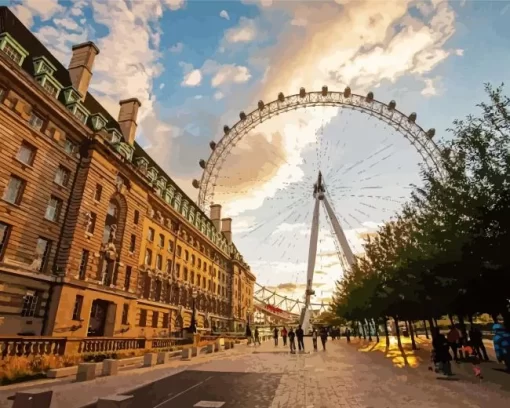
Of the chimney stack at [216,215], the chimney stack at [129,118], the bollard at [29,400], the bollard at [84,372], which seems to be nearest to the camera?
the bollard at [29,400]

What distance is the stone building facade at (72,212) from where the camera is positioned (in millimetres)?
23156

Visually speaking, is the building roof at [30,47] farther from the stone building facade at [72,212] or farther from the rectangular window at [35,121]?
the rectangular window at [35,121]

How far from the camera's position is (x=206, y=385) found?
44.9 ft

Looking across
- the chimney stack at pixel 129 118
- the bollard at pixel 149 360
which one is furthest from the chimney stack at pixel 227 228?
the bollard at pixel 149 360

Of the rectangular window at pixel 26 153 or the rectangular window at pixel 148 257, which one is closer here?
the rectangular window at pixel 26 153

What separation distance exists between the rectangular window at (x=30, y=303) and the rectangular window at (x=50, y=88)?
53.6 feet

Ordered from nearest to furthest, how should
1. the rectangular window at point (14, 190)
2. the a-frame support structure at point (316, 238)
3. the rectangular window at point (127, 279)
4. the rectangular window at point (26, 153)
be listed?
the rectangular window at point (14, 190)
the rectangular window at point (26, 153)
the rectangular window at point (127, 279)
the a-frame support structure at point (316, 238)

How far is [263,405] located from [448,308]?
1993cm

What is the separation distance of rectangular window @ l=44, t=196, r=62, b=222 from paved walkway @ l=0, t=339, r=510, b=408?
16454mm

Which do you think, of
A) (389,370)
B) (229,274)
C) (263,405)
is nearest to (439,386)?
(389,370)

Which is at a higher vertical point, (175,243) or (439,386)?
(175,243)

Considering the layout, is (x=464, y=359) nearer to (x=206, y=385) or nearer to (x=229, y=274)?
(x=206, y=385)

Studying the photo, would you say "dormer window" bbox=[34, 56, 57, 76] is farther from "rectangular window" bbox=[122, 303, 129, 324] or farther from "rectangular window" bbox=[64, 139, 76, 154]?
"rectangular window" bbox=[122, 303, 129, 324]

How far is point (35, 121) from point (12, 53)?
17.1 ft
